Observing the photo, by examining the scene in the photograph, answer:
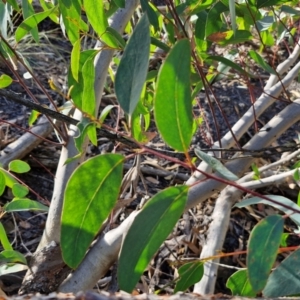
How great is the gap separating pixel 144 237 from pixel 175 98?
0.19 metres

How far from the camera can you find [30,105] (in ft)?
3.18

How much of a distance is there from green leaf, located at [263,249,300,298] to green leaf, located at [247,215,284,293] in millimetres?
33

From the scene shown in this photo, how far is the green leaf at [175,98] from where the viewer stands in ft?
2.01

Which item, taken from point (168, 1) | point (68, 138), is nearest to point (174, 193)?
point (168, 1)

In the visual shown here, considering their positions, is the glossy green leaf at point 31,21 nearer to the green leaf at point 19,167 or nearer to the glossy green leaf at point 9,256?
the green leaf at point 19,167

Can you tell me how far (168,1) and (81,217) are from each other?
1.83ft

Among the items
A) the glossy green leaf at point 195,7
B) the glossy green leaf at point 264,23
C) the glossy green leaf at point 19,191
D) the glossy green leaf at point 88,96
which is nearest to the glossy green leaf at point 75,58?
the glossy green leaf at point 88,96

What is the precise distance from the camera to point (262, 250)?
681 mm

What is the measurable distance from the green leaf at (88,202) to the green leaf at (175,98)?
10cm

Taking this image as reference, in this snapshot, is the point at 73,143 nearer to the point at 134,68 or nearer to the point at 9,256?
the point at 9,256

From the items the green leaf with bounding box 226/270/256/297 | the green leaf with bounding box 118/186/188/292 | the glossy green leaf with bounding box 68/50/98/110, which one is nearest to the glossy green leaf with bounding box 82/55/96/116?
the glossy green leaf with bounding box 68/50/98/110

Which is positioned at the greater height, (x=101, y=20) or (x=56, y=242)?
(x=101, y=20)

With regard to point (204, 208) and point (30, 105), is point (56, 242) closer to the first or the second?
point (30, 105)

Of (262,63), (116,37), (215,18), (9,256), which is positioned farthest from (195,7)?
(9,256)
